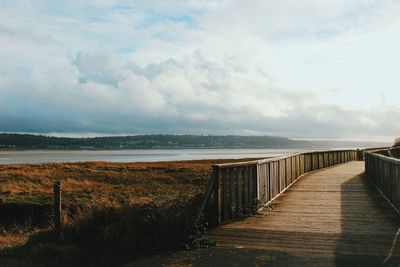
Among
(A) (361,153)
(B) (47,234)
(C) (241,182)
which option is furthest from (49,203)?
(A) (361,153)

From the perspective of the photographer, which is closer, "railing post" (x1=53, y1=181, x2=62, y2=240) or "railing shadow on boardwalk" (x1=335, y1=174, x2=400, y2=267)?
"railing shadow on boardwalk" (x1=335, y1=174, x2=400, y2=267)

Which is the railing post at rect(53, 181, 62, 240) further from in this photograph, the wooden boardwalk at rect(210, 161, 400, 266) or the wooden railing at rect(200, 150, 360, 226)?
the wooden boardwalk at rect(210, 161, 400, 266)

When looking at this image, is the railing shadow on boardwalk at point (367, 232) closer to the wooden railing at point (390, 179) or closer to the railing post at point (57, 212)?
the wooden railing at point (390, 179)

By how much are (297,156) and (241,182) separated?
9.32 meters

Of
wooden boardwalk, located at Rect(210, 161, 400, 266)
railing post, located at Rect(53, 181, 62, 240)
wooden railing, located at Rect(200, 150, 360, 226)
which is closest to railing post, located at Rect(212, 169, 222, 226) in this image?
→ wooden railing, located at Rect(200, 150, 360, 226)

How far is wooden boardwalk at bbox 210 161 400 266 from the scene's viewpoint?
729 centimetres

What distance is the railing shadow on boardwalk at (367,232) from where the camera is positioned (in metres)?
6.77

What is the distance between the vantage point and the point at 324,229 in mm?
8898

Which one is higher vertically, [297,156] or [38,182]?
[297,156]

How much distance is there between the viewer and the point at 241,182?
10008 mm

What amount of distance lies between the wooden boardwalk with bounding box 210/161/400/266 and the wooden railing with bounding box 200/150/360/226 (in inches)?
10.4

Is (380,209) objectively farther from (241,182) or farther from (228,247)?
(228,247)

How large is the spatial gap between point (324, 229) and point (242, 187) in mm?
2097

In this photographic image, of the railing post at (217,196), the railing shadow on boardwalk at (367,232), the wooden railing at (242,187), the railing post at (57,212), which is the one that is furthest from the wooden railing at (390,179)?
the railing post at (57,212)
